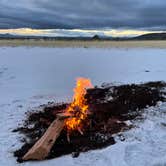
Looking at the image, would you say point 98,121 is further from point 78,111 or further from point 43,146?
point 43,146

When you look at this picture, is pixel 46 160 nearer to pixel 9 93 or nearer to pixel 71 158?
pixel 71 158

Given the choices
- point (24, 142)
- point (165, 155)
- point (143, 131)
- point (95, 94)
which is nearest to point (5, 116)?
point (24, 142)

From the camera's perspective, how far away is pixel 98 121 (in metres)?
8.05

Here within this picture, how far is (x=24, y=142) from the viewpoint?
24.1 feet

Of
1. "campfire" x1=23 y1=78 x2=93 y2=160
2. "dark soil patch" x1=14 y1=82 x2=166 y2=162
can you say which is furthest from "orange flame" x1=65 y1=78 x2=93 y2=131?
"dark soil patch" x1=14 y1=82 x2=166 y2=162

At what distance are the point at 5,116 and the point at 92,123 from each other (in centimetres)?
297

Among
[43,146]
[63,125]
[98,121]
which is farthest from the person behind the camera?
[98,121]

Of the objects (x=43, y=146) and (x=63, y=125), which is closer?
(x=43, y=146)

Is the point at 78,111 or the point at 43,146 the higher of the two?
the point at 78,111

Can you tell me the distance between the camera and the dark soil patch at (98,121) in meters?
6.88

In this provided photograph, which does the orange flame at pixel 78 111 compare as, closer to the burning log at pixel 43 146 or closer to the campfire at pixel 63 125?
the campfire at pixel 63 125

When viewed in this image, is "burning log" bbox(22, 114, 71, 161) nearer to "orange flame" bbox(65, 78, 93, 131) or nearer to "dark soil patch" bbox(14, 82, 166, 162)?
"dark soil patch" bbox(14, 82, 166, 162)

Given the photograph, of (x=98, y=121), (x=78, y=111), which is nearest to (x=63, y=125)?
(x=78, y=111)

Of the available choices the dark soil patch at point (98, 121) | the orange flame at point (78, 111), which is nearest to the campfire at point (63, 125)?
the orange flame at point (78, 111)
